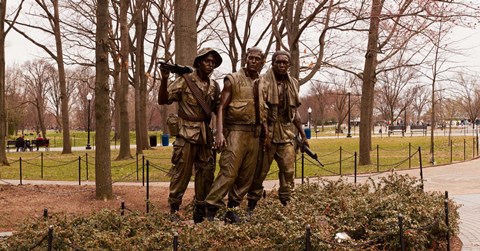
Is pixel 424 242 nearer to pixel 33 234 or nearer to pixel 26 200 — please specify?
pixel 33 234

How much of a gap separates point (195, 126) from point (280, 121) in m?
1.30

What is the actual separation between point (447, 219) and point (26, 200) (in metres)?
8.98

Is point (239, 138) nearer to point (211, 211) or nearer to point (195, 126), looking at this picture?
point (195, 126)

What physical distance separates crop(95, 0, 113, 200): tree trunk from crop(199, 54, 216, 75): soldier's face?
14.8 feet

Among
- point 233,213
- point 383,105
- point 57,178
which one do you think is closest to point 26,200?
point 57,178

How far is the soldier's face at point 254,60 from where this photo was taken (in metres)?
6.63

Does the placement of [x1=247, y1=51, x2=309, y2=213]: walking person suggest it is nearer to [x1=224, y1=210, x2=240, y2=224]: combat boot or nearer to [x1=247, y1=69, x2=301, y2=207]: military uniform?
[x1=247, y1=69, x2=301, y2=207]: military uniform

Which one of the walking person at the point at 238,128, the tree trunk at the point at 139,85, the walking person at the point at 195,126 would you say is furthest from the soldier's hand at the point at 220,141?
the tree trunk at the point at 139,85

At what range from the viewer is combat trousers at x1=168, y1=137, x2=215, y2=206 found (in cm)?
659

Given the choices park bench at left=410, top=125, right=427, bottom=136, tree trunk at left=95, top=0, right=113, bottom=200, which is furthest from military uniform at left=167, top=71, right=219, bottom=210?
park bench at left=410, top=125, right=427, bottom=136

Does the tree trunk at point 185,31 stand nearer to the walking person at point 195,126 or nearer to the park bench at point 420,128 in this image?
the walking person at point 195,126

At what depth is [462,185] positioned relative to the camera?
1380 cm

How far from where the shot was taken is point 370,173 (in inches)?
655

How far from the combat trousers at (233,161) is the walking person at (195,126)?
0.91 feet
